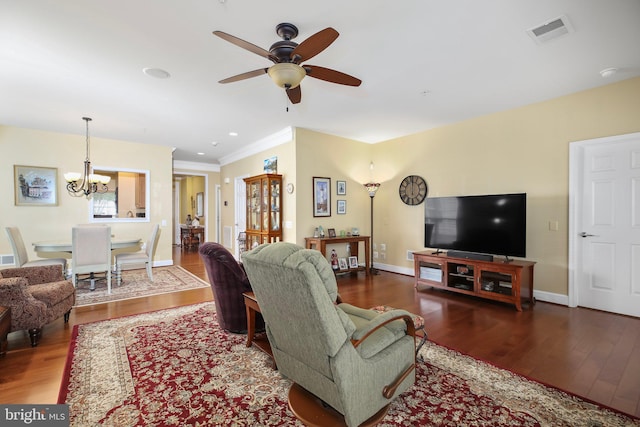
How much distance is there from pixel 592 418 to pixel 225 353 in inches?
103

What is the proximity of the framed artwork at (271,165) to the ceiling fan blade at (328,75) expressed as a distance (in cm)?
347

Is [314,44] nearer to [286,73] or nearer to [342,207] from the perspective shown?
[286,73]

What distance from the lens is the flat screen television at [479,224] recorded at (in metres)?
3.78

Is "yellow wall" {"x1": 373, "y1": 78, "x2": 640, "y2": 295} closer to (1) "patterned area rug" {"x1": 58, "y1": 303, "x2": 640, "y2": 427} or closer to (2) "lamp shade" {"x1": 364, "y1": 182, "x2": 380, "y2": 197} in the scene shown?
(2) "lamp shade" {"x1": 364, "y1": 182, "x2": 380, "y2": 197}

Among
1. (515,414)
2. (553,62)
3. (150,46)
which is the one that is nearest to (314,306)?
(515,414)

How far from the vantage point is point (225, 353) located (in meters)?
2.52

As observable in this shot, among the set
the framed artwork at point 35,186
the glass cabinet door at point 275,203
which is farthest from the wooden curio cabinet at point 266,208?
the framed artwork at point 35,186

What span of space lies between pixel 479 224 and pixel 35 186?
305 inches

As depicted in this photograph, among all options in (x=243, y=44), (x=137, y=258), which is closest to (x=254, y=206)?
(x=137, y=258)

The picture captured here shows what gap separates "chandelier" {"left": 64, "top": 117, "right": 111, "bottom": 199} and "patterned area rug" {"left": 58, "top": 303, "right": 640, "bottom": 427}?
3.17m

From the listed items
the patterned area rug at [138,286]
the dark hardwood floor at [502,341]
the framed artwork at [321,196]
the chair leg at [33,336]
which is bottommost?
the dark hardwood floor at [502,341]

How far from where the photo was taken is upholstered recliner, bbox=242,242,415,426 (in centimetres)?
148

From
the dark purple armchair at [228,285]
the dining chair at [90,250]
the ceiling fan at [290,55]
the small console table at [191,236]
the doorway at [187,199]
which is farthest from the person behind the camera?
the doorway at [187,199]

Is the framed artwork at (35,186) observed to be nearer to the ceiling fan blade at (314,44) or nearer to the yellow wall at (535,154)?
the ceiling fan blade at (314,44)
